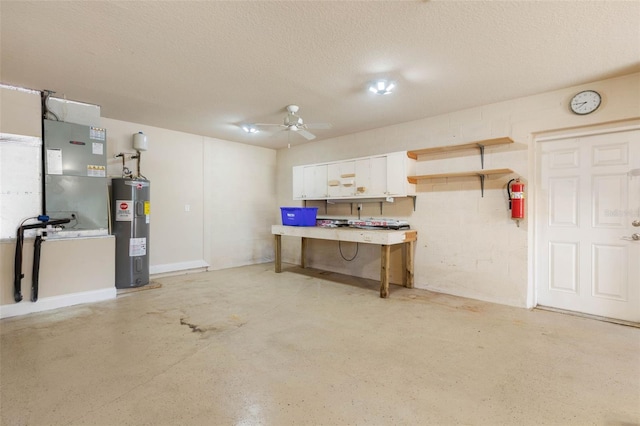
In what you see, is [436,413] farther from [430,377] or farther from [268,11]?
[268,11]

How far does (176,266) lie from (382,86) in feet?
14.7

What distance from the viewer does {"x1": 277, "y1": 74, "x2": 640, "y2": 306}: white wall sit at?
3.43 m

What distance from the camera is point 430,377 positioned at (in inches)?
83.5

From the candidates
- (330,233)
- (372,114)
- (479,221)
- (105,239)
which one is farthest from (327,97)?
(105,239)

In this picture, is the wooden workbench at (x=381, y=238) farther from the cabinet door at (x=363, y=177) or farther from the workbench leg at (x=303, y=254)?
the cabinet door at (x=363, y=177)

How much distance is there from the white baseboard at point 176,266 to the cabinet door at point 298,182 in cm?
219

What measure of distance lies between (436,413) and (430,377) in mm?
393

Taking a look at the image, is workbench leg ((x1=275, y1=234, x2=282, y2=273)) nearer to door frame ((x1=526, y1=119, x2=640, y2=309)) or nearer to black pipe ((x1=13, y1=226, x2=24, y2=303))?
black pipe ((x1=13, y1=226, x2=24, y2=303))

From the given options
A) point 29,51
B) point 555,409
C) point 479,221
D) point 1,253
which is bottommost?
point 555,409

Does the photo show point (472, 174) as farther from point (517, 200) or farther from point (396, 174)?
point (396, 174)

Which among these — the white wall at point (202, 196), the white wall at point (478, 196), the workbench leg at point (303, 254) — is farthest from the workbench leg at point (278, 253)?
the white wall at point (478, 196)

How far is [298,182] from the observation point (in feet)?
19.6

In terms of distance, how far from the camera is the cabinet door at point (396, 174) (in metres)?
4.46

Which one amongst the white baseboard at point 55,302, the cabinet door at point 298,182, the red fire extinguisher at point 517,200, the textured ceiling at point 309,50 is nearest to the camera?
the textured ceiling at point 309,50
